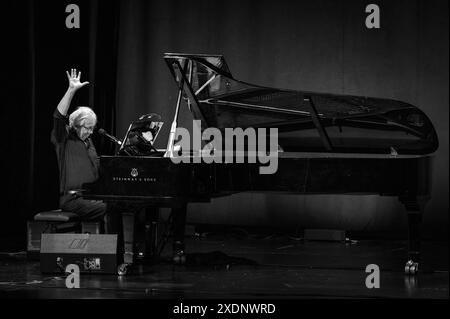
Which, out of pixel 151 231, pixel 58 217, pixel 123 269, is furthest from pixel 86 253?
pixel 151 231

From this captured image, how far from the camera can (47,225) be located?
577 cm

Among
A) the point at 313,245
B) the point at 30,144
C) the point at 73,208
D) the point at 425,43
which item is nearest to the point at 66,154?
the point at 73,208

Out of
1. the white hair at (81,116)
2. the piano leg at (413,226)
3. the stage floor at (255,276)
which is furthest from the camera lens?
the white hair at (81,116)

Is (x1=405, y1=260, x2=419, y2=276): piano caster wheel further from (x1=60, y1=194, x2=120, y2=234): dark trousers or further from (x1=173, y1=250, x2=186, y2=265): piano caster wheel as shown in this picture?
(x1=60, y1=194, x2=120, y2=234): dark trousers

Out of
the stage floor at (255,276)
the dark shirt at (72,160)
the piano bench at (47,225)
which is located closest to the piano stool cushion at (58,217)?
the piano bench at (47,225)

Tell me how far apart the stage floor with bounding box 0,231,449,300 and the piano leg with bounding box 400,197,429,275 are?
0.28 feet

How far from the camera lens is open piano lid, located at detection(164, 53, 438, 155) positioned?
5438 millimetres

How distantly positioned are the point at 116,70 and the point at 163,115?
656 mm

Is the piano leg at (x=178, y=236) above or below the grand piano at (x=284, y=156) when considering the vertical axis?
below

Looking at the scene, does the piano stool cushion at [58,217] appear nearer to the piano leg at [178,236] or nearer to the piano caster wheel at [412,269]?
the piano leg at [178,236]

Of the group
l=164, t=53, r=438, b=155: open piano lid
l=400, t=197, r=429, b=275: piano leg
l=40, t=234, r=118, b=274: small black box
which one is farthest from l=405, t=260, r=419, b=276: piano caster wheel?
l=40, t=234, r=118, b=274: small black box

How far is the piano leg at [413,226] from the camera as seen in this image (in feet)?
17.0

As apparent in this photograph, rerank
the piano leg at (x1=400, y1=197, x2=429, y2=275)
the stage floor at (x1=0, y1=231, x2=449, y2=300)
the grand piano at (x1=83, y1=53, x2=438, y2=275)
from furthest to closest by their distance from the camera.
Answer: the piano leg at (x1=400, y1=197, x2=429, y2=275)
the grand piano at (x1=83, y1=53, x2=438, y2=275)
the stage floor at (x1=0, y1=231, x2=449, y2=300)

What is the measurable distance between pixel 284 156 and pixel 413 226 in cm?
95
